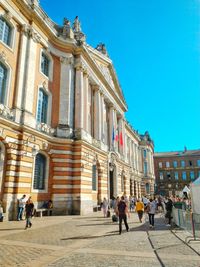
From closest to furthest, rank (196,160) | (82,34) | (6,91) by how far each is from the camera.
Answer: (6,91) < (82,34) < (196,160)

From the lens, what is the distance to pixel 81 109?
2441cm

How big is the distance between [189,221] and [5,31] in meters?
19.1

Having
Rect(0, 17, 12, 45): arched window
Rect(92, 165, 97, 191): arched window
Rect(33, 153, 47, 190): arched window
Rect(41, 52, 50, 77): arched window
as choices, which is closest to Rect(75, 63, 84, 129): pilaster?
Rect(41, 52, 50, 77): arched window

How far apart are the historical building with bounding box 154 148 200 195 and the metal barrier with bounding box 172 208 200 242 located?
238 feet

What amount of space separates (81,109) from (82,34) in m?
10.2

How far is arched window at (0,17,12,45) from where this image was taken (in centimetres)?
1816

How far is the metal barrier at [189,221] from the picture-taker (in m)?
9.96

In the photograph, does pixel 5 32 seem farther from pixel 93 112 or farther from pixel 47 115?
pixel 93 112

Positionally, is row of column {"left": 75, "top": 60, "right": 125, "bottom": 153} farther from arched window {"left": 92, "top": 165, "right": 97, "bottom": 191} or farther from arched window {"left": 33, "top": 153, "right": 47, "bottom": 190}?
arched window {"left": 33, "top": 153, "right": 47, "bottom": 190}

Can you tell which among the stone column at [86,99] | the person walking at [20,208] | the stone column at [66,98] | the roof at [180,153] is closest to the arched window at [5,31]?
the stone column at [66,98]

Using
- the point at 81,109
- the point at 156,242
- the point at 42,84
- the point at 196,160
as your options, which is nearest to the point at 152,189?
the point at 196,160

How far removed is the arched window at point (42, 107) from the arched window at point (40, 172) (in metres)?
3.50

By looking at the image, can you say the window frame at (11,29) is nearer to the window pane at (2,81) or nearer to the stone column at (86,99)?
the window pane at (2,81)

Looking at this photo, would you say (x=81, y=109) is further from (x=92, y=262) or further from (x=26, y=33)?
(x=92, y=262)
